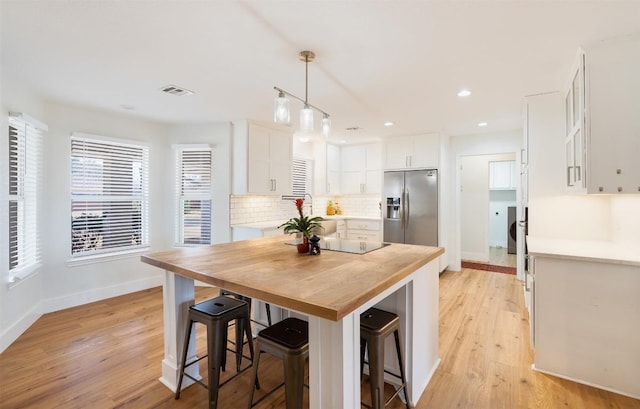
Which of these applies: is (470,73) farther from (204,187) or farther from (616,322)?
(204,187)

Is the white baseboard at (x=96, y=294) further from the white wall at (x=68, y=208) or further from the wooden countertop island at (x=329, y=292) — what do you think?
the wooden countertop island at (x=329, y=292)

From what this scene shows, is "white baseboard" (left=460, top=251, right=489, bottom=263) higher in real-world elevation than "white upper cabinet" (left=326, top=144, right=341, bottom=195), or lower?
lower

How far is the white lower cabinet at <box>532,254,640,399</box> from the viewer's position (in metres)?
2.02

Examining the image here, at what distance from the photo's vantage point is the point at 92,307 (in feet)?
12.0

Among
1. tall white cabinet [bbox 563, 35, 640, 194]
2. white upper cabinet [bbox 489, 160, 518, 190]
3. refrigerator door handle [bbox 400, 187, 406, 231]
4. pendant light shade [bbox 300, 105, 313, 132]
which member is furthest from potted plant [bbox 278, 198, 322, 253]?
white upper cabinet [bbox 489, 160, 518, 190]

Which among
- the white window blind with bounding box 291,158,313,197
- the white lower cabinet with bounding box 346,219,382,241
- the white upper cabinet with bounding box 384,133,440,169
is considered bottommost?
the white lower cabinet with bounding box 346,219,382,241

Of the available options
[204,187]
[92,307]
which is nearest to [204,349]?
[92,307]

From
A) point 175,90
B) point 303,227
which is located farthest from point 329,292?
point 175,90

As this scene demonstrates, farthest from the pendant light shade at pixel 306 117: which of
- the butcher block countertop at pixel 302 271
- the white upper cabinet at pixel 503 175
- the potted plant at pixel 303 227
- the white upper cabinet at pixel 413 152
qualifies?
the white upper cabinet at pixel 503 175

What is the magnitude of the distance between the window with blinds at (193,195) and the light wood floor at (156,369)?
1.22 m

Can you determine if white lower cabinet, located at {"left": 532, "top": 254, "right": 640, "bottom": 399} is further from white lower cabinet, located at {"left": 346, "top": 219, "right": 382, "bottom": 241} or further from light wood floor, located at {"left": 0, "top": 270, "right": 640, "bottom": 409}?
white lower cabinet, located at {"left": 346, "top": 219, "right": 382, "bottom": 241}

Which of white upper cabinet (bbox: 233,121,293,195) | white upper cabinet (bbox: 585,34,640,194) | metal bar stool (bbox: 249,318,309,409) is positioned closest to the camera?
metal bar stool (bbox: 249,318,309,409)

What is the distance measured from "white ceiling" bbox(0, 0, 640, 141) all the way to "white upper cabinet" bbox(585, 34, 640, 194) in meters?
0.15

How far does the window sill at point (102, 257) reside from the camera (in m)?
3.69
